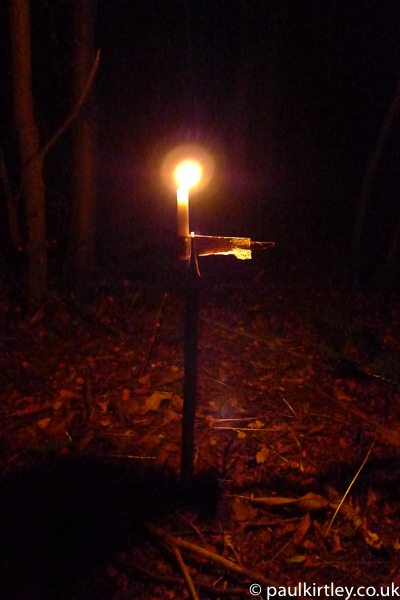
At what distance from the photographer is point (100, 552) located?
237 centimetres

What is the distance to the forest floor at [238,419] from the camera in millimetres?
2395

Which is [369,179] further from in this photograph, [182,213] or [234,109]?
[182,213]

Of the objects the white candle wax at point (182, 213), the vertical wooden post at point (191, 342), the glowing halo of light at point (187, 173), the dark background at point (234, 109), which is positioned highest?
the dark background at point (234, 109)

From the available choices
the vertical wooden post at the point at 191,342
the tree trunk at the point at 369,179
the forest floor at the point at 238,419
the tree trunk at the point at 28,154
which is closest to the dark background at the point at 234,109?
the tree trunk at the point at 369,179

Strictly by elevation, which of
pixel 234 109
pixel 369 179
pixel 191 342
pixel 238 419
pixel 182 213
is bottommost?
pixel 238 419

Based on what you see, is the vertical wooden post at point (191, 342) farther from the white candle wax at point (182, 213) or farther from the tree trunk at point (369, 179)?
the tree trunk at point (369, 179)

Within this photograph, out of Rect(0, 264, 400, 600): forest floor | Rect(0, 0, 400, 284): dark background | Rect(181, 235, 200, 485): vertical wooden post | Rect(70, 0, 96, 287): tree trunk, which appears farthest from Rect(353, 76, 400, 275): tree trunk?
Rect(181, 235, 200, 485): vertical wooden post

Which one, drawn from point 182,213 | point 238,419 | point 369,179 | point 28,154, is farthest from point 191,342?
point 369,179

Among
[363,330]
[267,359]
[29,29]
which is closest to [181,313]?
[267,359]

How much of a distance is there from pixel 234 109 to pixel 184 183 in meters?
5.98

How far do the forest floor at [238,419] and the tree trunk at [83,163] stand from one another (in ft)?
1.67

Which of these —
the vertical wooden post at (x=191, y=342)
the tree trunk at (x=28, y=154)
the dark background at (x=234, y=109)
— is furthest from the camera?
the dark background at (x=234, y=109)

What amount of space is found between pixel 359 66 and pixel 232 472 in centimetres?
935

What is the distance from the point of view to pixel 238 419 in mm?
3502
